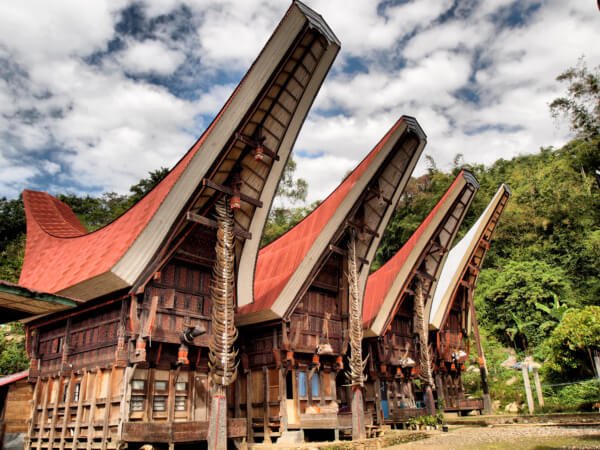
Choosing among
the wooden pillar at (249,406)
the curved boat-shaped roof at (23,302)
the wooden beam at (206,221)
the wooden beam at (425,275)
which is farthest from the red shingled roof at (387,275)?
the curved boat-shaped roof at (23,302)

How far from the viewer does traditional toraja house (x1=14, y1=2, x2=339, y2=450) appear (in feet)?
38.3

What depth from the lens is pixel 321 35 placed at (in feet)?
40.9

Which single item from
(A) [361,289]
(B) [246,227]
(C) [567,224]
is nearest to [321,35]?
(B) [246,227]

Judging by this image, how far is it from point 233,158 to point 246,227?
2.37 m

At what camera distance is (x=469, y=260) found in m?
25.1

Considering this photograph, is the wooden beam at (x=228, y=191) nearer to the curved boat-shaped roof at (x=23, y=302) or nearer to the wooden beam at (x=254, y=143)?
the wooden beam at (x=254, y=143)

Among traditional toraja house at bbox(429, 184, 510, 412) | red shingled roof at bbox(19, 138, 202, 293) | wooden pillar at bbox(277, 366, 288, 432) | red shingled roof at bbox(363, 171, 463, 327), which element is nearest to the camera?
red shingled roof at bbox(19, 138, 202, 293)

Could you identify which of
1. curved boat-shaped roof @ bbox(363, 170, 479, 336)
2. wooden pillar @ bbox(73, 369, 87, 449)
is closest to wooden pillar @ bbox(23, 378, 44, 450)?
wooden pillar @ bbox(73, 369, 87, 449)

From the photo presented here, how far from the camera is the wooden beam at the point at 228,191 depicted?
12633 mm

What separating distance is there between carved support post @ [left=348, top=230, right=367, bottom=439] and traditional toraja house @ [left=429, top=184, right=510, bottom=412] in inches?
334

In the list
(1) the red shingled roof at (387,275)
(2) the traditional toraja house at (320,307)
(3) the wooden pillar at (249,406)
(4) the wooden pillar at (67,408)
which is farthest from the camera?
(1) the red shingled roof at (387,275)

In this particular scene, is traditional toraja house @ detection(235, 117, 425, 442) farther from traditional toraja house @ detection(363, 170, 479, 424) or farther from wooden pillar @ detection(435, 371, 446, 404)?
wooden pillar @ detection(435, 371, 446, 404)

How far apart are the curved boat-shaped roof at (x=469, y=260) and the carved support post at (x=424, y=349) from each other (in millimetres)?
2508

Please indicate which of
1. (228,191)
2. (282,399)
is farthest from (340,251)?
(228,191)
